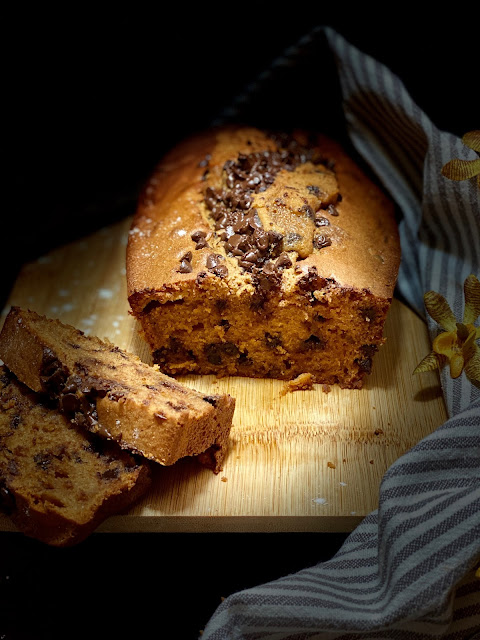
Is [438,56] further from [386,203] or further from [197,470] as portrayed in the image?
[197,470]

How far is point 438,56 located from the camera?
3.77 meters

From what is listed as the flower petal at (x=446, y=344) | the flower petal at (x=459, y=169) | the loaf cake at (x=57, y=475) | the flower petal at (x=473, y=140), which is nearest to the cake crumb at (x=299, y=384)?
the flower petal at (x=446, y=344)

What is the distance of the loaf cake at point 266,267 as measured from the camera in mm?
3422

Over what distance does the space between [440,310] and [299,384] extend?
79 cm

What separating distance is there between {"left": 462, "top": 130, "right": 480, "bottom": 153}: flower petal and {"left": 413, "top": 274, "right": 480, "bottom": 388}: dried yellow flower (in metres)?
0.58

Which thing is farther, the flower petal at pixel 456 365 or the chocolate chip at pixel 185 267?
the chocolate chip at pixel 185 267

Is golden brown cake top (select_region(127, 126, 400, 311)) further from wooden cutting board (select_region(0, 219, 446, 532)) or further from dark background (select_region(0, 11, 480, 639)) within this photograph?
wooden cutting board (select_region(0, 219, 446, 532))

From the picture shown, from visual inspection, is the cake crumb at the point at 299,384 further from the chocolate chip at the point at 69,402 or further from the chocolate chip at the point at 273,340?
the chocolate chip at the point at 69,402

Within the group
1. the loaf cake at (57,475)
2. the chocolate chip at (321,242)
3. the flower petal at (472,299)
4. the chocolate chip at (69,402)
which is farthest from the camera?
the chocolate chip at (321,242)

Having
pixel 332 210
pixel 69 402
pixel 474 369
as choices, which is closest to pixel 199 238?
pixel 332 210

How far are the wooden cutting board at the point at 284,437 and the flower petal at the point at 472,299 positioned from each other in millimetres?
451

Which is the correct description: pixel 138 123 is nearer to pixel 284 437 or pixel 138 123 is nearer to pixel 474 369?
pixel 284 437

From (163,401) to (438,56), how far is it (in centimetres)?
233

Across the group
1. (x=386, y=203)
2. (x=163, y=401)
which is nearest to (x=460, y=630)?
(x=163, y=401)
